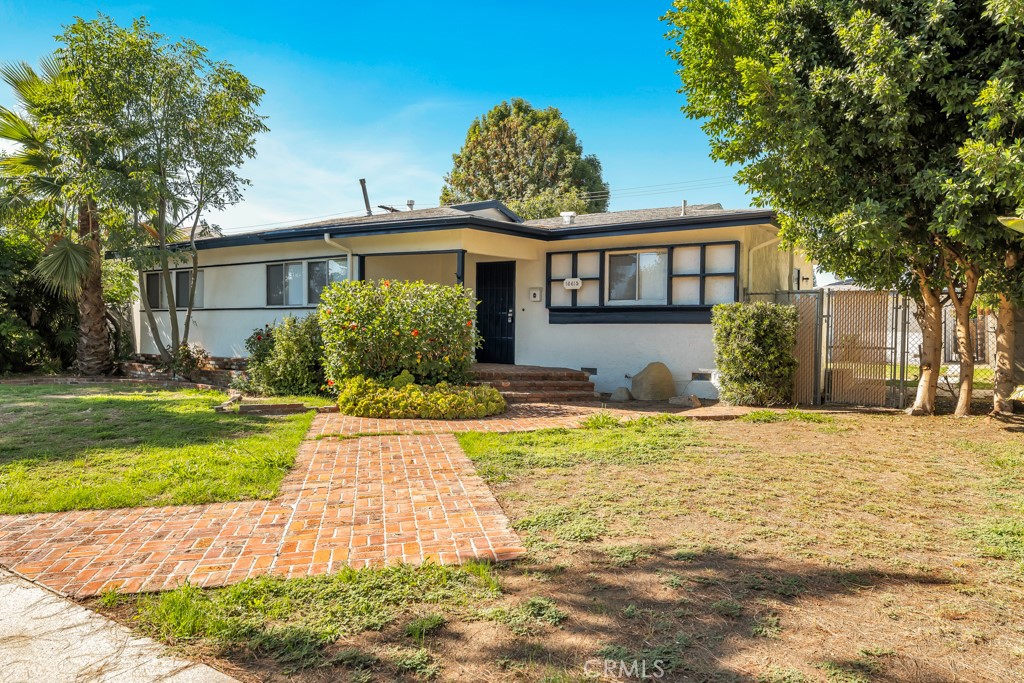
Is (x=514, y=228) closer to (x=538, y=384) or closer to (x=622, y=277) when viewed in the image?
(x=622, y=277)

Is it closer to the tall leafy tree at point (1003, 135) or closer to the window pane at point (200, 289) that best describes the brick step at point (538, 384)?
the tall leafy tree at point (1003, 135)

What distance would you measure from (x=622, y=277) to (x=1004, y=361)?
21.4 ft

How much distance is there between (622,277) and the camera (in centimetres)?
1346

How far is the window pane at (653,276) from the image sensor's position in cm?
1292

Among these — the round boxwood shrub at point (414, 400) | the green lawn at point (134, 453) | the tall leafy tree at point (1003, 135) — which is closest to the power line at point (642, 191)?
the round boxwood shrub at point (414, 400)

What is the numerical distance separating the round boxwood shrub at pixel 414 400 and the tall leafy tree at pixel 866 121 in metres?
5.12

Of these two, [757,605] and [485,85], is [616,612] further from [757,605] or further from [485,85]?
[485,85]

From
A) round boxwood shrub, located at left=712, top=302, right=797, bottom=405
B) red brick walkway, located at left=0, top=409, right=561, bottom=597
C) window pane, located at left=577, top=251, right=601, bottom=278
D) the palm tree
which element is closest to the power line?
the palm tree

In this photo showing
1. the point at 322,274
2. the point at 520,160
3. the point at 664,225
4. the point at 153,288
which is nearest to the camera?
the point at 664,225

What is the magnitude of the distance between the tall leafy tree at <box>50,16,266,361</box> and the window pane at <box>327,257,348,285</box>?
3.06 meters

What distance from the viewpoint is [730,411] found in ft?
32.9

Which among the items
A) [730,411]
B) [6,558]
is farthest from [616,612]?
[730,411]

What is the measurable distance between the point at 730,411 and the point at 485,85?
78.8ft

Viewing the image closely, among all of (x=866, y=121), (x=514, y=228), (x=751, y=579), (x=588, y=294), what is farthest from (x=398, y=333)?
(x=751, y=579)
